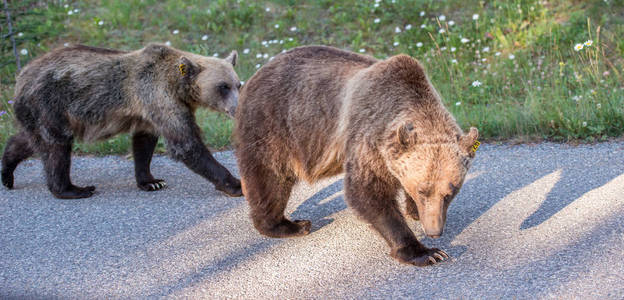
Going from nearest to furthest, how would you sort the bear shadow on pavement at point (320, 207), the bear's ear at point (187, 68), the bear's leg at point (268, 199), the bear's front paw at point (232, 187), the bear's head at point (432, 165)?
the bear's head at point (432, 165) → the bear's leg at point (268, 199) → the bear shadow on pavement at point (320, 207) → the bear's front paw at point (232, 187) → the bear's ear at point (187, 68)

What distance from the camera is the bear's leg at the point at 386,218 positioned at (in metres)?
3.68

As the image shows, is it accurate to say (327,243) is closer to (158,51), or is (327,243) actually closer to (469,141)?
(469,141)

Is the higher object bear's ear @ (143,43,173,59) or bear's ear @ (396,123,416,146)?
bear's ear @ (396,123,416,146)

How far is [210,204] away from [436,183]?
244cm

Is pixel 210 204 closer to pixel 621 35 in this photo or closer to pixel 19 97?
pixel 19 97

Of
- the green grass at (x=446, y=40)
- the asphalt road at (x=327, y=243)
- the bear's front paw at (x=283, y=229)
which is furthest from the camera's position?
the green grass at (x=446, y=40)

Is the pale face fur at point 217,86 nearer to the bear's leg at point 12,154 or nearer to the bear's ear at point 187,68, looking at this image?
the bear's ear at point 187,68

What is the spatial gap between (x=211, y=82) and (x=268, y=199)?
1950mm

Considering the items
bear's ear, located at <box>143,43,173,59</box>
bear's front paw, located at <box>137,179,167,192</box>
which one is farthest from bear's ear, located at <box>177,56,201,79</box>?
bear's front paw, located at <box>137,179,167,192</box>

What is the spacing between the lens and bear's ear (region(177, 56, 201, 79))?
564 centimetres

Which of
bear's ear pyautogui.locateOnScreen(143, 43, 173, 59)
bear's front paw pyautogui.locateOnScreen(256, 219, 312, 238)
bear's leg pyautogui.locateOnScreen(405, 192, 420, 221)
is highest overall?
bear's ear pyautogui.locateOnScreen(143, 43, 173, 59)

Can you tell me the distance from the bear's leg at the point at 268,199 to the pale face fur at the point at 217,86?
1700 mm

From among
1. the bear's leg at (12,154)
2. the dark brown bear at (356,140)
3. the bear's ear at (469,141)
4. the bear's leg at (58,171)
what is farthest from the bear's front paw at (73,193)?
the bear's ear at (469,141)

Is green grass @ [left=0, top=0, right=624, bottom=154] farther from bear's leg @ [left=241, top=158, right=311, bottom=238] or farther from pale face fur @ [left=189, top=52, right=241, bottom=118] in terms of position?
bear's leg @ [left=241, top=158, right=311, bottom=238]
